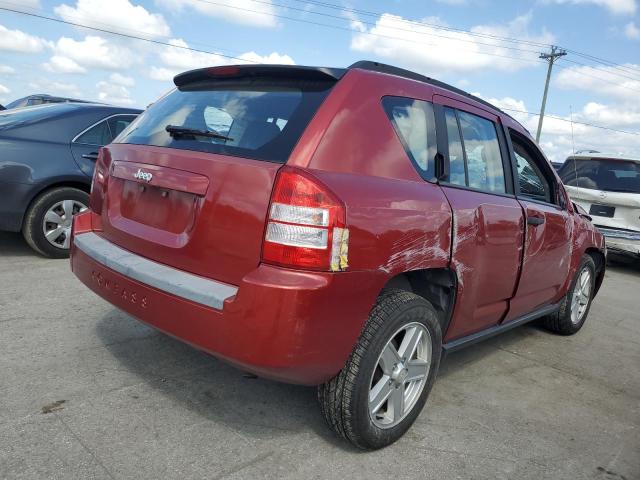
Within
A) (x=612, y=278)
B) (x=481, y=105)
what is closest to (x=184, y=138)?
(x=481, y=105)

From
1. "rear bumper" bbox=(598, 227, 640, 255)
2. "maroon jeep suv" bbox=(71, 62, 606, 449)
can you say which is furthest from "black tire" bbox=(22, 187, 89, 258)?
"rear bumper" bbox=(598, 227, 640, 255)

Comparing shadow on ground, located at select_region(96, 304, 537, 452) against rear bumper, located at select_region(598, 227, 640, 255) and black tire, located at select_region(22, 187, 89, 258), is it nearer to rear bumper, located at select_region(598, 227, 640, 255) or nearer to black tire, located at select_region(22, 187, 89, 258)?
black tire, located at select_region(22, 187, 89, 258)

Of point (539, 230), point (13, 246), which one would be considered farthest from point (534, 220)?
point (13, 246)

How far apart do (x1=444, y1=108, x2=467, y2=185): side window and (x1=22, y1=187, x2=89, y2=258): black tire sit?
3831 millimetres

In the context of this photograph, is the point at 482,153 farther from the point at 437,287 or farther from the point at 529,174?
the point at 437,287

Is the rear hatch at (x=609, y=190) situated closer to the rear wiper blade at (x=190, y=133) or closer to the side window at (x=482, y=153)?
the side window at (x=482, y=153)

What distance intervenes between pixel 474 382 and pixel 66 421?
2454mm

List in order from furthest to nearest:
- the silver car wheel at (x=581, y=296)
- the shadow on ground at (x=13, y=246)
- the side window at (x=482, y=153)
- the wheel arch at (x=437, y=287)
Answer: the shadow on ground at (x=13, y=246) → the silver car wheel at (x=581, y=296) → the side window at (x=482, y=153) → the wheel arch at (x=437, y=287)

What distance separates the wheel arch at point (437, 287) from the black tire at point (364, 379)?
268mm

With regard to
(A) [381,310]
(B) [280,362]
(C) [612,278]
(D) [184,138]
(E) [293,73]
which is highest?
(E) [293,73]

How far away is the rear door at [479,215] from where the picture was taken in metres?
2.86

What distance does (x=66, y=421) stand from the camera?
8.14 ft

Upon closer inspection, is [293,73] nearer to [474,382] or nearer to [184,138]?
[184,138]

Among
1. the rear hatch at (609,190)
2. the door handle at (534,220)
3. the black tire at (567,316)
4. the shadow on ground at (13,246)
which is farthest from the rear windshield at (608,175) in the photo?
the shadow on ground at (13,246)
